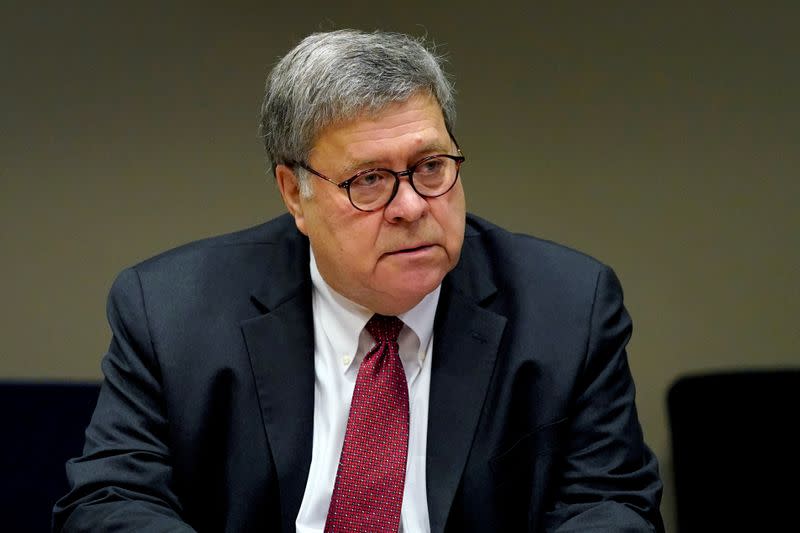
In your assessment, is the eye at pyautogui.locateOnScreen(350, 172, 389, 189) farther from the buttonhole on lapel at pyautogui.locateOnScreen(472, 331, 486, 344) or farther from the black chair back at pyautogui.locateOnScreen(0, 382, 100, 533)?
the black chair back at pyautogui.locateOnScreen(0, 382, 100, 533)

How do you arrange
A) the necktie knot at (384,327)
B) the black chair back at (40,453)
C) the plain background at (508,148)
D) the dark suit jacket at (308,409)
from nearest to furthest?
the dark suit jacket at (308,409) < the necktie knot at (384,327) < the black chair back at (40,453) < the plain background at (508,148)

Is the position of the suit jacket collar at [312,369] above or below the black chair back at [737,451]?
above

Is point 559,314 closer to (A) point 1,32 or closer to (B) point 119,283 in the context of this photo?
(B) point 119,283

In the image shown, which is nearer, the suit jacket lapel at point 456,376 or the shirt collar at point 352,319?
the suit jacket lapel at point 456,376

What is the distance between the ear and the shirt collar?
14 cm

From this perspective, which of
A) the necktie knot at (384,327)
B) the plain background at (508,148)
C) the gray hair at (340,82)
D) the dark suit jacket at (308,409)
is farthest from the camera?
the plain background at (508,148)

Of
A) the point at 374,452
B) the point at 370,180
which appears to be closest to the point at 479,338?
the point at 374,452

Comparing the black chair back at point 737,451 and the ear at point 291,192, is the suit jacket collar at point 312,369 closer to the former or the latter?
the ear at point 291,192

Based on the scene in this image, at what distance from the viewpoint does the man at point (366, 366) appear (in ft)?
7.27

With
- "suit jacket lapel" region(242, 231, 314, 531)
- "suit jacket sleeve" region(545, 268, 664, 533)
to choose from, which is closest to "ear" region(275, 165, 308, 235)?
"suit jacket lapel" region(242, 231, 314, 531)

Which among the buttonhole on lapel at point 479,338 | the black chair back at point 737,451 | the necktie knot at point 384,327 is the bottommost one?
the black chair back at point 737,451

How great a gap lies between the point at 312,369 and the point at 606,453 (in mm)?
608

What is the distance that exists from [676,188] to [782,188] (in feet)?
0.97

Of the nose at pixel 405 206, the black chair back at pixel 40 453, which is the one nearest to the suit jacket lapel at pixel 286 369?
the nose at pixel 405 206
